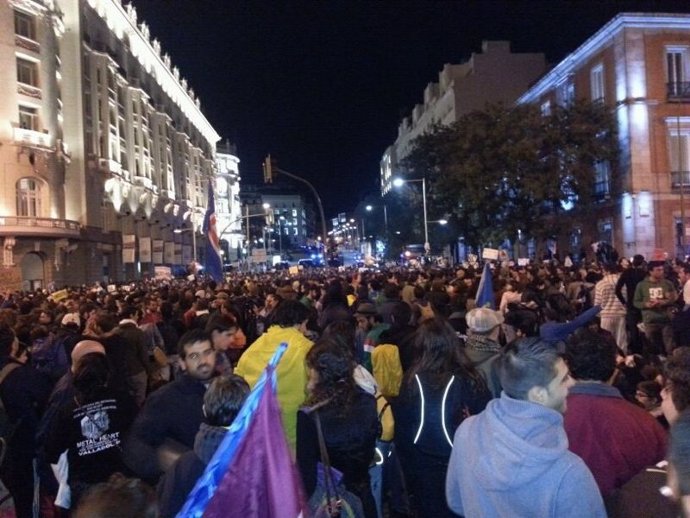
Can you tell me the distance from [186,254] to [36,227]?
48.3 m

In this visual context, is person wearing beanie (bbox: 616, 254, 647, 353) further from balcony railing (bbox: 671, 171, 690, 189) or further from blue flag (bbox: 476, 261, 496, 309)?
balcony railing (bbox: 671, 171, 690, 189)

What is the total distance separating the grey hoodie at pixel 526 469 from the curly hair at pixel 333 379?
55.0 inches

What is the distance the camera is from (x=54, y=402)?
18.2ft

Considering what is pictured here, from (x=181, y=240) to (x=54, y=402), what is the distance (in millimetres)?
84061

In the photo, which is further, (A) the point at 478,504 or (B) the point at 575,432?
(B) the point at 575,432

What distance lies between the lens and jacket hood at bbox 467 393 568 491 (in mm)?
2992

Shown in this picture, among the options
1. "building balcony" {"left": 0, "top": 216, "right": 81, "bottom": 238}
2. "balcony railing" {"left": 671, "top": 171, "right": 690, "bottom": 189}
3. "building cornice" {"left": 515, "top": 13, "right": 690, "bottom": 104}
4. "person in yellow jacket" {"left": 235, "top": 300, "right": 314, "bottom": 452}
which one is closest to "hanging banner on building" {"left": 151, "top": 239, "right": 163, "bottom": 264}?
"building balcony" {"left": 0, "top": 216, "right": 81, "bottom": 238}

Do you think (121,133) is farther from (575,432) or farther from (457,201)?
(575,432)

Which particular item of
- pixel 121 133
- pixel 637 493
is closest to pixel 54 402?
pixel 637 493

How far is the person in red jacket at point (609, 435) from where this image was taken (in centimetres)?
378

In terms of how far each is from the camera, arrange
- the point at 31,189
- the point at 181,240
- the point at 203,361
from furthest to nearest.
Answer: the point at 181,240 → the point at 31,189 → the point at 203,361

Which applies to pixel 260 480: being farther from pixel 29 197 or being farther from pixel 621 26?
pixel 29 197

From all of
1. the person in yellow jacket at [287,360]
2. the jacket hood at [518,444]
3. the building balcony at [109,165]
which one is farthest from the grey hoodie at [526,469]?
the building balcony at [109,165]

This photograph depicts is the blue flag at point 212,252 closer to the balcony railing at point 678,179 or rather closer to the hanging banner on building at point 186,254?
the balcony railing at point 678,179
